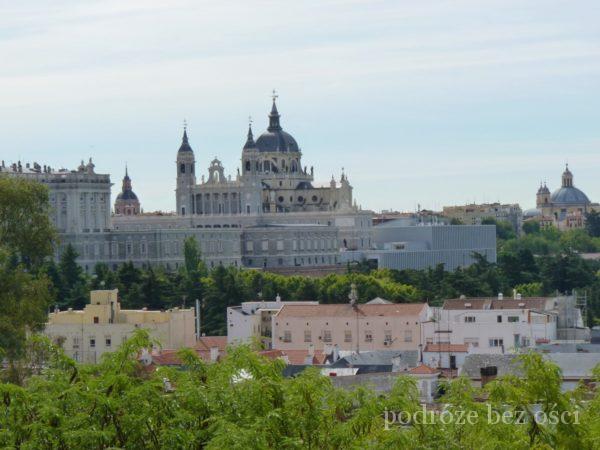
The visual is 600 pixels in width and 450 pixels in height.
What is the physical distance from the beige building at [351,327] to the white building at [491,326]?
0.92 metres

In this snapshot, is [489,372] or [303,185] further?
[303,185]

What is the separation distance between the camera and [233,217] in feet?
538

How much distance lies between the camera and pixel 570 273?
114 metres

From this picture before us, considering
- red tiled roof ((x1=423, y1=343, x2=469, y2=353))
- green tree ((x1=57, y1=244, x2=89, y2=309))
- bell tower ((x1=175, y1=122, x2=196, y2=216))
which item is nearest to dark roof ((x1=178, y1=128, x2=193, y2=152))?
bell tower ((x1=175, y1=122, x2=196, y2=216))

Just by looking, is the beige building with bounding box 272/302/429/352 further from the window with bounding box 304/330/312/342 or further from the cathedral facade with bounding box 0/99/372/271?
the cathedral facade with bounding box 0/99/372/271

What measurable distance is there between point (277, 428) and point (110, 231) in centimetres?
12041

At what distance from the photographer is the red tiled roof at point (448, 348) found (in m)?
60.2

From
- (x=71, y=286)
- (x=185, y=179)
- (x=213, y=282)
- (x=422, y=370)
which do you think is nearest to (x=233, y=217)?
(x=185, y=179)

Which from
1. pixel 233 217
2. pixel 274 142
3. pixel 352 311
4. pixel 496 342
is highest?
pixel 274 142

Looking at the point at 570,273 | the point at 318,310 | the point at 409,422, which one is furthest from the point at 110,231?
the point at 409,422

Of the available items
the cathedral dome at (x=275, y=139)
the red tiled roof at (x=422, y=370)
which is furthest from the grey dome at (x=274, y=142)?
the red tiled roof at (x=422, y=370)

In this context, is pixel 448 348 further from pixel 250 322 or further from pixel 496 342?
pixel 250 322

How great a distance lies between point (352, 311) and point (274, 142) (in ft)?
353

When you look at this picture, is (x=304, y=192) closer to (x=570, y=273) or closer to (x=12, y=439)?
(x=570, y=273)
